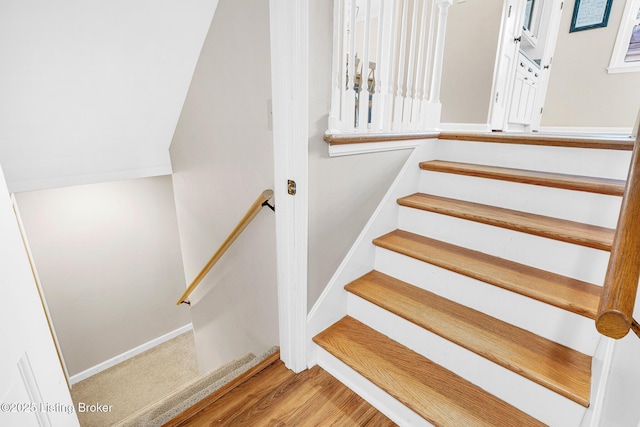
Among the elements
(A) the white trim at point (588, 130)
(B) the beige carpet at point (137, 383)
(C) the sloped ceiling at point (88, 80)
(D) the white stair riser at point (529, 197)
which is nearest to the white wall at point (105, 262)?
(B) the beige carpet at point (137, 383)

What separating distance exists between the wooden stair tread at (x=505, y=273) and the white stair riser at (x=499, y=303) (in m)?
0.05

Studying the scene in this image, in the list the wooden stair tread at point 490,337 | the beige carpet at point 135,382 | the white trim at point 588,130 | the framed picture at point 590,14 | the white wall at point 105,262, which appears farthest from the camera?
the white trim at point 588,130

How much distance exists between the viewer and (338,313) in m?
1.58

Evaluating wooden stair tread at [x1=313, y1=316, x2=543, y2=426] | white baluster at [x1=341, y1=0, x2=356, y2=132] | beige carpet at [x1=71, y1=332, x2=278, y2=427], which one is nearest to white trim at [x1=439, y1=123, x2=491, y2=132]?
white baluster at [x1=341, y1=0, x2=356, y2=132]

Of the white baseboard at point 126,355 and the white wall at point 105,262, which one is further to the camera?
the white baseboard at point 126,355

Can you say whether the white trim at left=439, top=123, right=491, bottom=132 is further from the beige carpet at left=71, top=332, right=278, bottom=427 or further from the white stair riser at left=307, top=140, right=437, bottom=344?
the beige carpet at left=71, top=332, right=278, bottom=427

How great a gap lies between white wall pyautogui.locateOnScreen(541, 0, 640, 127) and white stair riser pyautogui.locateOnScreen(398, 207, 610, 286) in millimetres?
3875

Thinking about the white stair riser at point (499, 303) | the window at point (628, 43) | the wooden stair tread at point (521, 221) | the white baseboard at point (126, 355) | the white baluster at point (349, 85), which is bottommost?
the white baseboard at point (126, 355)

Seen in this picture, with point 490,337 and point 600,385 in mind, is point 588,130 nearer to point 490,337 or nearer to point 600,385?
point 490,337

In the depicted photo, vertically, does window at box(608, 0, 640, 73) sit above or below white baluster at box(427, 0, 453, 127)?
above

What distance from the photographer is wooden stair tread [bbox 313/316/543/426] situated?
108 cm

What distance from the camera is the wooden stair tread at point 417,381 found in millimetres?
1078

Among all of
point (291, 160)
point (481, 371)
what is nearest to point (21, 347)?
point (291, 160)

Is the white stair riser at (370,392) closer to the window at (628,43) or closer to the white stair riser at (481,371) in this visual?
the white stair riser at (481,371)
